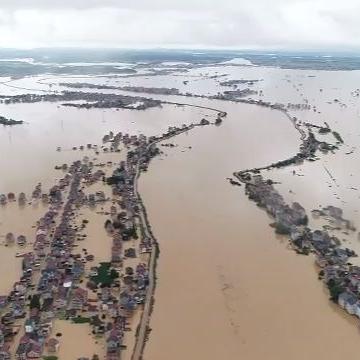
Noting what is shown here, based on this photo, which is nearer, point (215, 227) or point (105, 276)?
point (105, 276)

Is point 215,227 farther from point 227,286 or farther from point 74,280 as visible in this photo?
point 74,280

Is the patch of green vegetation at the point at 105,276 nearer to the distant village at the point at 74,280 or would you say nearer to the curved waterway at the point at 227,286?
the distant village at the point at 74,280

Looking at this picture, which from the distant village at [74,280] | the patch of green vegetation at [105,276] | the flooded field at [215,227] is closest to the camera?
the distant village at [74,280]

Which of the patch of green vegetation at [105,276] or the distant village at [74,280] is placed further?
the patch of green vegetation at [105,276]

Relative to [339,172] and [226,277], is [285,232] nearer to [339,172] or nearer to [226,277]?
[226,277]

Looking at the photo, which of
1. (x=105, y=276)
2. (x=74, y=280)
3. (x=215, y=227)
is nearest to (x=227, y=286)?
(x=105, y=276)

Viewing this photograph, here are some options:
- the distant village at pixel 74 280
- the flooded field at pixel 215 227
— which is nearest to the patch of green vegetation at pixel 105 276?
the distant village at pixel 74 280

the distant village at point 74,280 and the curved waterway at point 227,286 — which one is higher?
the distant village at point 74,280

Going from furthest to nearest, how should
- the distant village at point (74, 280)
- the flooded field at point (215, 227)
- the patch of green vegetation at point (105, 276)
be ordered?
the patch of green vegetation at point (105, 276)
the flooded field at point (215, 227)
the distant village at point (74, 280)

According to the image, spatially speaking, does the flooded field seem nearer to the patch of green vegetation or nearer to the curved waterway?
the curved waterway
